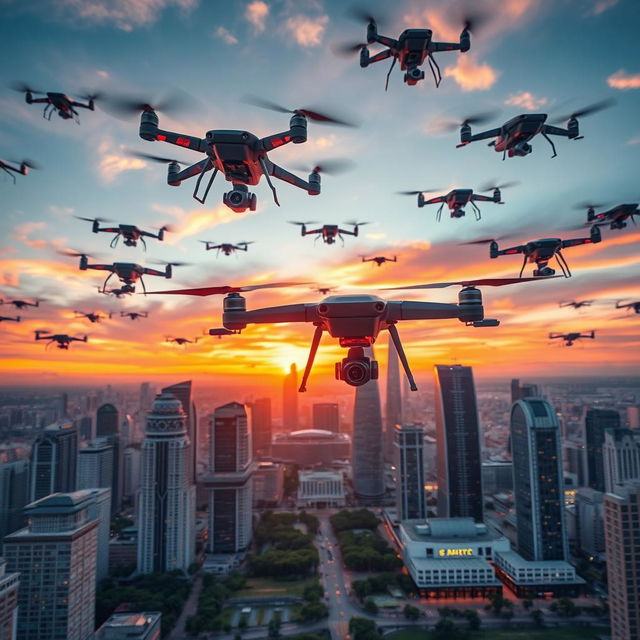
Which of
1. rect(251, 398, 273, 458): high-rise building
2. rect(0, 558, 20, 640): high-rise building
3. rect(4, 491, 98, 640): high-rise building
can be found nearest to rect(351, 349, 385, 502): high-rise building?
rect(251, 398, 273, 458): high-rise building

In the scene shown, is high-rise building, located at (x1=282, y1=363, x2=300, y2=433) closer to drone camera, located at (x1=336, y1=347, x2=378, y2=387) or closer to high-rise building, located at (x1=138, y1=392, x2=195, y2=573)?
high-rise building, located at (x1=138, y1=392, x2=195, y2=573)

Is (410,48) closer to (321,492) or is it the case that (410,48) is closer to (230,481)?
(230,481)

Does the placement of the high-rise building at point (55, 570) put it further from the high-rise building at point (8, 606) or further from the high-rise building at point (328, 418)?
the high-rise building at point (328, 418)

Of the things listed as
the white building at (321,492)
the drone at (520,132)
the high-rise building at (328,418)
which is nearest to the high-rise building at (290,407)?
the high-rise building at (328,418)

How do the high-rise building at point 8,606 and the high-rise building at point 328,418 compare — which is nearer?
the high-rise building at point 8,606

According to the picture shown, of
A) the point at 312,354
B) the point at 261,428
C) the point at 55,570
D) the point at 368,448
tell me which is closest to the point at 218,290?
the point at 312,354
